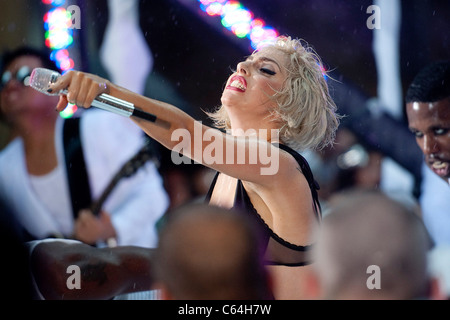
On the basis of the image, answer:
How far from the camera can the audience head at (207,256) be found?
1.21m

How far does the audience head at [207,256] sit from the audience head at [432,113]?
108 inches

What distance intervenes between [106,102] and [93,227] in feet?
7.78

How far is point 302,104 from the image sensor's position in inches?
86.3

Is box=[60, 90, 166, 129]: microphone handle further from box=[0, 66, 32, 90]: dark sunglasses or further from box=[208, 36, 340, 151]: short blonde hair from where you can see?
box=[0, 66, 32, 90]: dark sunglasses

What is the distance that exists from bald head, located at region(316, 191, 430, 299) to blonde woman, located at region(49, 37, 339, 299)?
63 cm

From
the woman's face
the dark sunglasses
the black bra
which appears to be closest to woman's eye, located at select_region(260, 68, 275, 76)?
the woman's face

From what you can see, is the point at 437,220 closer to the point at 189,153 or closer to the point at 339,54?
the point at 339,54

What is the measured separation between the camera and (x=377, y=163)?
3922mm

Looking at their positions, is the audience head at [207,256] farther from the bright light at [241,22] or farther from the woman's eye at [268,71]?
the bright light at [241,22]

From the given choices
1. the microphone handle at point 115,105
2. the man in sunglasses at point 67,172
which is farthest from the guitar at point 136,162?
the microphone handle at point 115,105

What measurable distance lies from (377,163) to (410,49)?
31.9 inches

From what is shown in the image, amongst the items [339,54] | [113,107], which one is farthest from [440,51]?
[113,107]

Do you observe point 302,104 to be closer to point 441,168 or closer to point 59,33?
point 441,168

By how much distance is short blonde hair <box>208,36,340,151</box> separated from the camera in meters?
2.18
